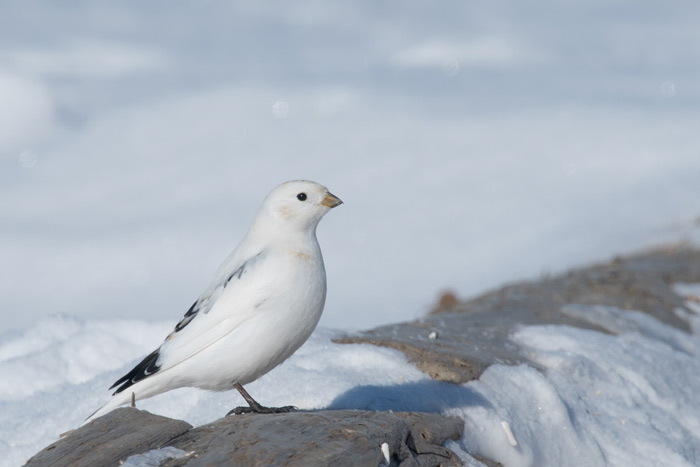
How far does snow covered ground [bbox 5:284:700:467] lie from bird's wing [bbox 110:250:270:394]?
3.10 ft

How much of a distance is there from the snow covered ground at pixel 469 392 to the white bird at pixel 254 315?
0.83 metres

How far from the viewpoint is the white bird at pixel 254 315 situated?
3895mm

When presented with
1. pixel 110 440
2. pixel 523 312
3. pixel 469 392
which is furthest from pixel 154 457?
pixel 523 312

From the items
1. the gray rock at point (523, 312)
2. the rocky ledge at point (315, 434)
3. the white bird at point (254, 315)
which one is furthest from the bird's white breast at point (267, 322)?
the gray rock at point (523, 312)

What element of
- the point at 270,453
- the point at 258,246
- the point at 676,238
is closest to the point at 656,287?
the point at 676,238

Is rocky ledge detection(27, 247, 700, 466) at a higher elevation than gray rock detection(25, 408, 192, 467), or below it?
below

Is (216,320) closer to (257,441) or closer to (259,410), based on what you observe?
(259,410)

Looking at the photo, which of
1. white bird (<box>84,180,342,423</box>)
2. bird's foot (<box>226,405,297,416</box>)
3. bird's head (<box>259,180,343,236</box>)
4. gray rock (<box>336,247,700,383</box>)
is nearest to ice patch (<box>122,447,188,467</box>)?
white bird (<box>84,180,342,423</box>)

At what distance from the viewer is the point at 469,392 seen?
16.0ft

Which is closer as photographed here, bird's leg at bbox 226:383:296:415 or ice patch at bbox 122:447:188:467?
ice patch at bbox 122:447:188:467

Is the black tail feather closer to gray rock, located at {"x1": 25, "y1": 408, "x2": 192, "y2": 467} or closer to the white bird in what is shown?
the white bird

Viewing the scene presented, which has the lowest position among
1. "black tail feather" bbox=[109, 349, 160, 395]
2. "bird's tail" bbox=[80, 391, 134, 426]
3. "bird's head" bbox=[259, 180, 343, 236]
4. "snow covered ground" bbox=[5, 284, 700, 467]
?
"snow covered ground" bbox=[5, 284, 700, 467]

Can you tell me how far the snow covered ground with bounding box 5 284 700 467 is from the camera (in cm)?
471

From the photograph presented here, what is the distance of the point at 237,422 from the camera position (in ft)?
12.1
